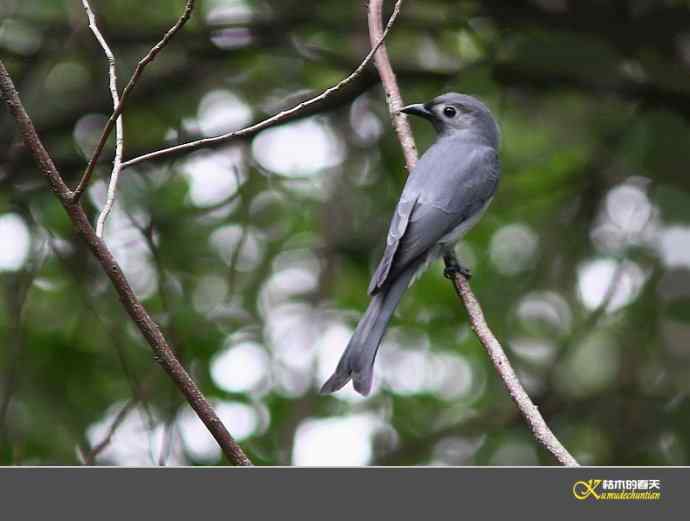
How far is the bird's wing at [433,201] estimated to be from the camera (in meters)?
4.50

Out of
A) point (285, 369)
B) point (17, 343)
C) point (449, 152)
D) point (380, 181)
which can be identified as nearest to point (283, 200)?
point (380, 181)

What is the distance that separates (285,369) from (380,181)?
4.44ft

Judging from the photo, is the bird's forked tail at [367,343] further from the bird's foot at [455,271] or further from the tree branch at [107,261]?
the tree branch at [107,261]

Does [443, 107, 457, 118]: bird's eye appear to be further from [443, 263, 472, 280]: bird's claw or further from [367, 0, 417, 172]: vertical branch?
[443, 263, 472, 280]: bird's claw

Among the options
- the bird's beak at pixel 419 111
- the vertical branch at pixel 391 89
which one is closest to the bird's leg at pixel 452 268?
the vertical branch at pixel 391 89

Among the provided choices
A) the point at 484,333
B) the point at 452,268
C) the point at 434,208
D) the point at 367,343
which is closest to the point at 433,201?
the point at 434,208

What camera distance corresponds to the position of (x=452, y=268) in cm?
451

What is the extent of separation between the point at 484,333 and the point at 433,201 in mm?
1292

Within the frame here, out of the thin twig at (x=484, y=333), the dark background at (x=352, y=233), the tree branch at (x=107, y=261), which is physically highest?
the tree branch at (x=107, y=261)

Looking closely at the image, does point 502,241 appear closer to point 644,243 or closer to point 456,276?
point 644,243

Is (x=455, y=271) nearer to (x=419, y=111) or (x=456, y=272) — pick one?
(x=456, y=272)

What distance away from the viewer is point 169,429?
455 centimetres

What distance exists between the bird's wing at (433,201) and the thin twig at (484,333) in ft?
0.63

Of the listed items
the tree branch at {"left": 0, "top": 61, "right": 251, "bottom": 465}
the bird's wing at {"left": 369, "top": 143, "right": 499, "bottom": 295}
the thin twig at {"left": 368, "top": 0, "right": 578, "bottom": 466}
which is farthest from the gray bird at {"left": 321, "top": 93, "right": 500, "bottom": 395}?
the tree branch at {"left": 0, "top": 61, "right": 251, "bottom": 465}
